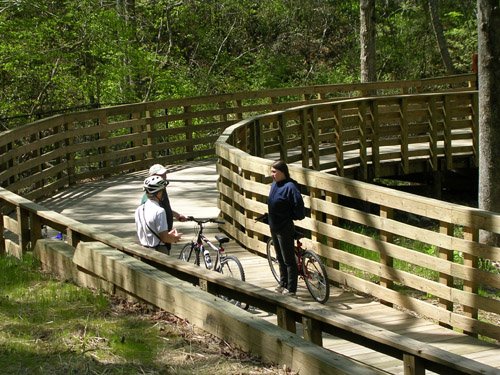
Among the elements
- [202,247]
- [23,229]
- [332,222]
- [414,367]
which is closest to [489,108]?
[332,222]

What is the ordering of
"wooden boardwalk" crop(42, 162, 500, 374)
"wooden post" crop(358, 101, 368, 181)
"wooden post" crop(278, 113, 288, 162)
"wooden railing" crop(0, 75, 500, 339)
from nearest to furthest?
"wooden boardwalk" crop(42, 162, 500, 374) < "wooden railing" crop(0, 75, 500, 339) < "wooden post" crop(278, 113, 288, 162) < "wooden post" crop(358, 101, 368, 181)

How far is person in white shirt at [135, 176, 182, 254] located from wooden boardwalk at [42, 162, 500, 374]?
113 centimetres

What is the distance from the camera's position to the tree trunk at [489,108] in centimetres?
1323

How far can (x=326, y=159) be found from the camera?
20250mm

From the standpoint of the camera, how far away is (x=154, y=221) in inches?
353

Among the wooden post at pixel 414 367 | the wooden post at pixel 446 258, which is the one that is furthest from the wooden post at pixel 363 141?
the wooden post at pixel 414 367

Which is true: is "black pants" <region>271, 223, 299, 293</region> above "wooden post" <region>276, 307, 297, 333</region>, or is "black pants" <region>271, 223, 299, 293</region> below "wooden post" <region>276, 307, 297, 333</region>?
below

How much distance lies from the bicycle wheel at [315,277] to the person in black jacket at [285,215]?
5.6 inches

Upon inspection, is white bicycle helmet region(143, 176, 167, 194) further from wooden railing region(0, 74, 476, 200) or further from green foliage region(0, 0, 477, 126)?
green foliage region(0, 0, 477, 126)

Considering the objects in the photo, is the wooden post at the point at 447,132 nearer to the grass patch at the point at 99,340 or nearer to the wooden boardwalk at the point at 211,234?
the wooden boardwalk at the point at 211,234

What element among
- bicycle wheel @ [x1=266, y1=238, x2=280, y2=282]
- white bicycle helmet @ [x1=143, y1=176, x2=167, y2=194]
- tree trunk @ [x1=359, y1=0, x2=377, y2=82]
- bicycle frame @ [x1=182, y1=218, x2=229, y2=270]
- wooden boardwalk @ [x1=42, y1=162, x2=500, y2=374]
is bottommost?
wooden boardwalk @ [x1=42, y1=162, x2=500, y2=374]

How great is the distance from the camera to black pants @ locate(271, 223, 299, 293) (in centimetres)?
978

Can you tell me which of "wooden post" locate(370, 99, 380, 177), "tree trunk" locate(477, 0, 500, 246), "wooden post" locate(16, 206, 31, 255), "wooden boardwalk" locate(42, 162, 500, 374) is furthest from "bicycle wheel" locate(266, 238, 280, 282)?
"wooden post" locate(370, 99, 380, 177)

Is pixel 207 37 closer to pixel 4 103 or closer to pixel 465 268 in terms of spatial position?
pixel 4 103
